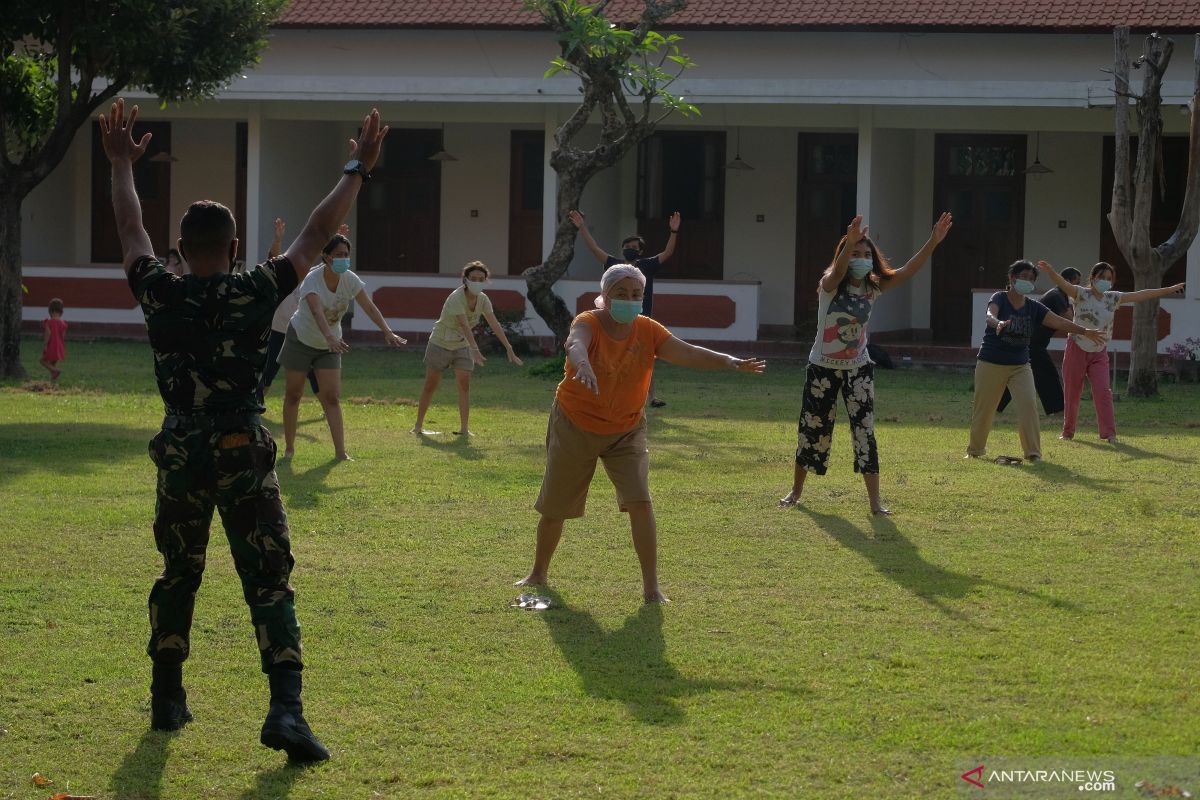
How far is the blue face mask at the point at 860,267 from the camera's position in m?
9.75

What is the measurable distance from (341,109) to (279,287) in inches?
832

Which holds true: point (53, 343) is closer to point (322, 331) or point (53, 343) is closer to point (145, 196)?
point (322, 331)

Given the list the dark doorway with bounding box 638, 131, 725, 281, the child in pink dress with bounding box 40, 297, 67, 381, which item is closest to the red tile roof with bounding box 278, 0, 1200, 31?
the dark doorway with bounding box 638, 131, 725, 281

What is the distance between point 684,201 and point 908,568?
1866cm

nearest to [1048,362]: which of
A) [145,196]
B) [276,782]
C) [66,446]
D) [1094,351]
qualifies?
[1094,351]

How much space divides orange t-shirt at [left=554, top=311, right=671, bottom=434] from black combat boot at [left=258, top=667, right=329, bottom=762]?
2.40m

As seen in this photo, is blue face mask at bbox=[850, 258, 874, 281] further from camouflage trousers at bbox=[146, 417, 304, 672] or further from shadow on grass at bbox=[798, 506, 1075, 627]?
camouflage trousers at bbox=[146, 417, 304, 672]

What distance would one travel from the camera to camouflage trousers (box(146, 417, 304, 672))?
16.5 feet

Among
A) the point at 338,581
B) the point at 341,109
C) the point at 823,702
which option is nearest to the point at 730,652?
the point at 823,702

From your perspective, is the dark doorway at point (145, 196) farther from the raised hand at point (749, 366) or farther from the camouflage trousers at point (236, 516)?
the camouflage trousers at point (236, 516)

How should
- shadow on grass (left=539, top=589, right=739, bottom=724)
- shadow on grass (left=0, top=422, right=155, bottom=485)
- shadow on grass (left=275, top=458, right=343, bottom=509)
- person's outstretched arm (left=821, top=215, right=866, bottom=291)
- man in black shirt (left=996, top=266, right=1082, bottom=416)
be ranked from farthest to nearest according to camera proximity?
man in black shirt (left=996, top=266, right=1082, bottom=416)
shadow on grass (left=0, top=422, right=155, bottom=485)
shadow on grass (left=275, top=458, right=343, bottom=509)
person's outstretched arm (left=821, top=215, right=866, bottom=291)
shadow on grass (left=539, top=589, right=739, bottom=724)

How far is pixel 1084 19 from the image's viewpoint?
22719 millimetres

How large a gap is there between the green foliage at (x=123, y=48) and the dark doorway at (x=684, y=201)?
8.96 meters

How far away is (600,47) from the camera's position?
63.4ft
